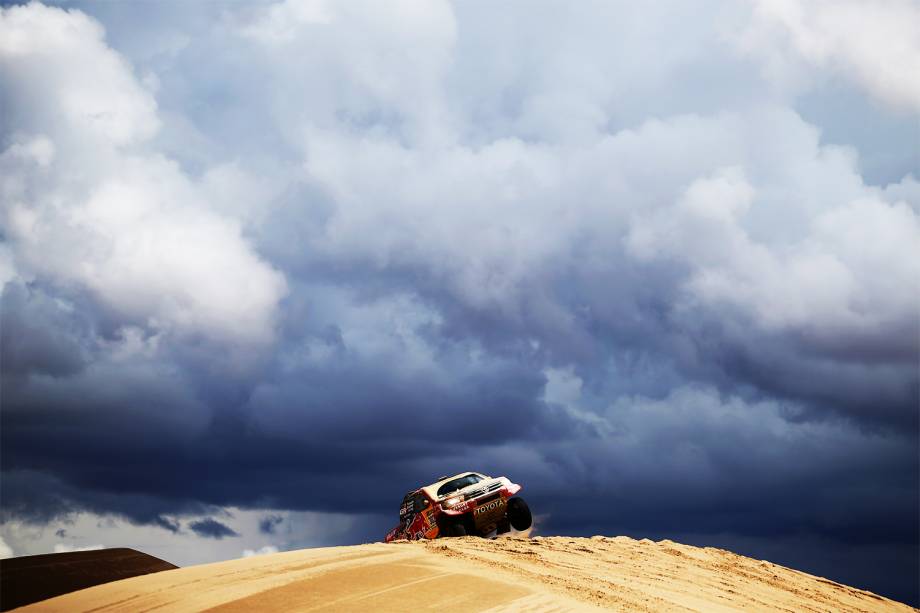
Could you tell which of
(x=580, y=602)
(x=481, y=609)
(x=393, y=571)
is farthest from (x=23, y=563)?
(x=580, y=602)

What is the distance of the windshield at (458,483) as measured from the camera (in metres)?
22.3

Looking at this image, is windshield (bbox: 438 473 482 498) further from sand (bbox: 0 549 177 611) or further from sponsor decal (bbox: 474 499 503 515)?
sand (bbox: 0 549 177 611)

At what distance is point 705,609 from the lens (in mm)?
14117

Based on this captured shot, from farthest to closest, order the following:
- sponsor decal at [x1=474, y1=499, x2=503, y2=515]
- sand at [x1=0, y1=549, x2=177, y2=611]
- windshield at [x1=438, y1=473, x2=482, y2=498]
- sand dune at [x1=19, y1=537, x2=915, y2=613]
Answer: windshield at [x1=438, y1=473, x2=482, y2=498] < sponsor decal at [x1=474, y1=499, x2=503, y2=515] < sand at [x1=0, y1=549, x2=177, y2=611] < sand dune at [x1=19, y1=537, x2=915, y2=613]

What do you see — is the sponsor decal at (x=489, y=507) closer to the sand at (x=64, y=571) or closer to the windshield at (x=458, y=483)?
the windshield at (x=458, y=483)

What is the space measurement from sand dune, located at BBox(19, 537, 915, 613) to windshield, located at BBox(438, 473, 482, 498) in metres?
2.86

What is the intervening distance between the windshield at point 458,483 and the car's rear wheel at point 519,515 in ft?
4.18

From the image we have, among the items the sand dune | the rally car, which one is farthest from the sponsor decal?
the sand dune

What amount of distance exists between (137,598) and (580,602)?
22.2 feet

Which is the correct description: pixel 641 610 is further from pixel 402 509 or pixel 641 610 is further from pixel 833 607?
pixel 402 509

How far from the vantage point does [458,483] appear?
2244cm

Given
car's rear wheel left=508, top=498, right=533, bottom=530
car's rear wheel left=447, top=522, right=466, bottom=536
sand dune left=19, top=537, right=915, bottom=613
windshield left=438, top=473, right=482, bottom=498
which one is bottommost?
sand dune left=19, top=537, right=915, bottom=613

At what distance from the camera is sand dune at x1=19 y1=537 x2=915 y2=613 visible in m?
12.0

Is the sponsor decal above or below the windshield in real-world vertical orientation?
below
